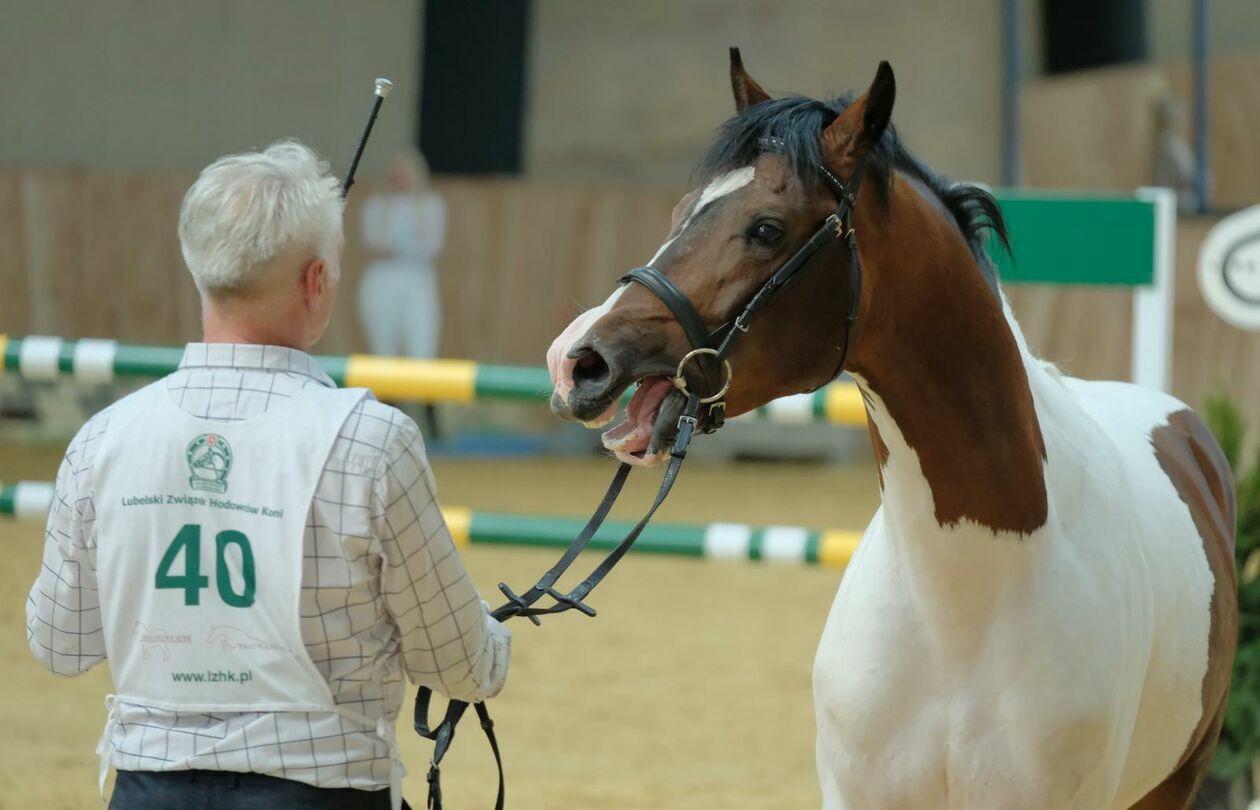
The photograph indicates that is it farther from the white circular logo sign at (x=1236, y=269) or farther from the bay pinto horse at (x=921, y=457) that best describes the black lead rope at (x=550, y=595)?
the white circular logo sign at (x=1236, y=269)

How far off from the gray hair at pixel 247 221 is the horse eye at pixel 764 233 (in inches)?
23.0

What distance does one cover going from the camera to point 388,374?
166 inches

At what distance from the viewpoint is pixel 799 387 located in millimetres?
2154

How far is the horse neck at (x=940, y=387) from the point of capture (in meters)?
2.21

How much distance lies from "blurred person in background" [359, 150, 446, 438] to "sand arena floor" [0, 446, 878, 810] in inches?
124

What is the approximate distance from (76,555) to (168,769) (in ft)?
0.94

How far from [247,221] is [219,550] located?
1.25 feet

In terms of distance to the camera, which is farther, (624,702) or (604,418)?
(624,702)

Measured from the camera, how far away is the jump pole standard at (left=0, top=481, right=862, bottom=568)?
4.14m

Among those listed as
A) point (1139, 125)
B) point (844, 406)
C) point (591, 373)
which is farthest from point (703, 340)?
point (1139, 125)

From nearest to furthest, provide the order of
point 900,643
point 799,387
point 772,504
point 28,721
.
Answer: point 799,387 → point 900,643 → point 28,721 → point 772,504

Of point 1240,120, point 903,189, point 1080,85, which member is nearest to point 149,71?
point 1080,85

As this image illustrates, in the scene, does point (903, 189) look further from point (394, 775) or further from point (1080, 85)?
point (1080, 85)

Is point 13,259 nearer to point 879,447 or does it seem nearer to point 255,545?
point 879,447
